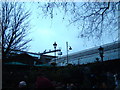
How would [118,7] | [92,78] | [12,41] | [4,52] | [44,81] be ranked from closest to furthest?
1. [44,81]
2. [118,7]
3. [92,78]
4. [4,52]
5. [12,41]

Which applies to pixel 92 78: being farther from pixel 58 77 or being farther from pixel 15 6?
pixel 15 6

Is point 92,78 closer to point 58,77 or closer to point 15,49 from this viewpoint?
point 58,77

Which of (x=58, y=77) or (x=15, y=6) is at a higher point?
(x=15, y=6)

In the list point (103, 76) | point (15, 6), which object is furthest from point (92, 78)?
point (15, 6)

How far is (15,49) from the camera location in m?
15.0

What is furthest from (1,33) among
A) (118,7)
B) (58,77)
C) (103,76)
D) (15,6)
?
(118,7)

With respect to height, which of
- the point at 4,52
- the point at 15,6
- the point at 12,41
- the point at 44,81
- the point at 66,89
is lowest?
the point at 66,89

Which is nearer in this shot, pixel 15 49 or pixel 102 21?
pixel 102 21

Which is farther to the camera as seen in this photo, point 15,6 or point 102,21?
point 15,6

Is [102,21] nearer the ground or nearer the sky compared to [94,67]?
nearer the sky

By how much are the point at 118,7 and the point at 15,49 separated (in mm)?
10174

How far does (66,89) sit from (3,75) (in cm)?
568

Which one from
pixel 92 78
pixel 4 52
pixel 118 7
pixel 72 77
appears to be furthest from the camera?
pixel 4 52

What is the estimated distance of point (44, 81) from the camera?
3.80 meters
